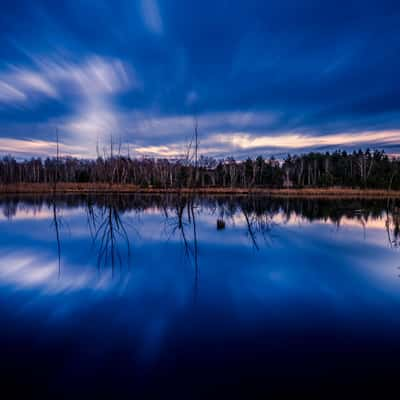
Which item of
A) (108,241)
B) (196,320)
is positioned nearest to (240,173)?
(108,241)

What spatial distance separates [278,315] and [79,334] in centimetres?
242

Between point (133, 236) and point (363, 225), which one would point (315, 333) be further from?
point (363, 225)

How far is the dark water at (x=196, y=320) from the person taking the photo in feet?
7.73

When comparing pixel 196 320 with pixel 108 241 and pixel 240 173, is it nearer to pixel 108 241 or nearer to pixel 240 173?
pixel 108 241

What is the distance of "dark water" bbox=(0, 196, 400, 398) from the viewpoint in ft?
7.73

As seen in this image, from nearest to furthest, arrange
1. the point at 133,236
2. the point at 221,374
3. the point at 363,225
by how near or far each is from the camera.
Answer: the point at 221,374
the point at 133,236
the point at 363,225

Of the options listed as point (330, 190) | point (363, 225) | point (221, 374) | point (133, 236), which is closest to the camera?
point (221, 374)

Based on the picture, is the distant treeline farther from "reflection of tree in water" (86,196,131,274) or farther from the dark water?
the dark water

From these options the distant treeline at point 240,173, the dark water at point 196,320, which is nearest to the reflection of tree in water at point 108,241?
the dark water at point 196,320

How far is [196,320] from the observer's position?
11.5 feet

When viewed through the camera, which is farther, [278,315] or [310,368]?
[278,315]

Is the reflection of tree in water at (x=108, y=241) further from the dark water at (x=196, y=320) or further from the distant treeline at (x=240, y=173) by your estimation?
the distant treeline at (x=240, y=173)

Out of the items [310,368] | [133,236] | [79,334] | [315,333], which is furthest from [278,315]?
[133,236]

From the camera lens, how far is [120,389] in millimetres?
2223
